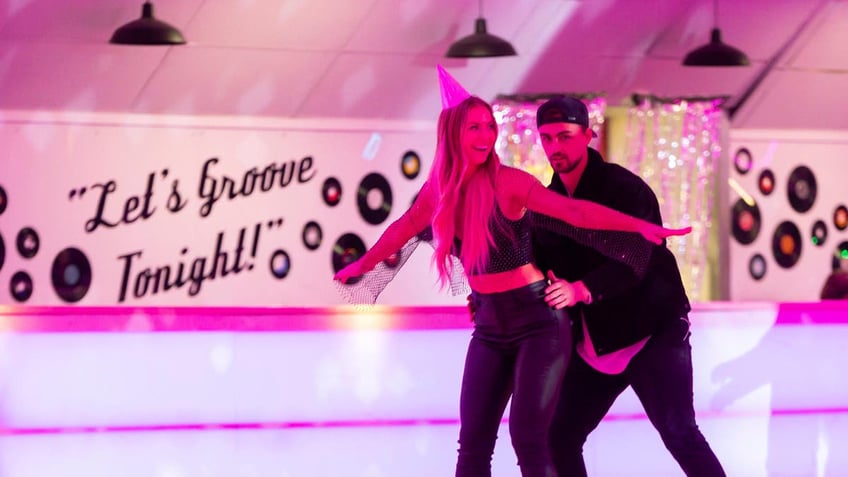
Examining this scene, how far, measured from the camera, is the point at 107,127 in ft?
30.9

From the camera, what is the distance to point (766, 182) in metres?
11.6

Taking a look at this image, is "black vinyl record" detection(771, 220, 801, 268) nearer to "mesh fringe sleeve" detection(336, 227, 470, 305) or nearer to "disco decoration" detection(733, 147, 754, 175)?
A: "disco decoration" detection(733, 147, 754, 175)

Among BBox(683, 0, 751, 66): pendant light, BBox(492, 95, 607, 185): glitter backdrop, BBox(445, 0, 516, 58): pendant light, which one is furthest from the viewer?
BBox(492, 95, 607, 185): glitter backdrop

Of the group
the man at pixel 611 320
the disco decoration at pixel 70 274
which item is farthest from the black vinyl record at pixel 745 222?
the man at pixel 611 320

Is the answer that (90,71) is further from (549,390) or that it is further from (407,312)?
(549,390)

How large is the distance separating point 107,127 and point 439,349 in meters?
5.73

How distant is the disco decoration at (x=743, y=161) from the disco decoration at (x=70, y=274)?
5.79 metres

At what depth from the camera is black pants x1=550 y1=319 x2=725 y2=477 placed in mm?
3330

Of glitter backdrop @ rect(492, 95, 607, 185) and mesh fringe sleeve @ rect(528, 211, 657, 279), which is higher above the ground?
glitter backdrop @ rect(492, 95, 607, 185)

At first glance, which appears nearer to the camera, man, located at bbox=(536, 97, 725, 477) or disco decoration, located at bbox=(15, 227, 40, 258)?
man, located at bbox=(536, 97, 725, 477)

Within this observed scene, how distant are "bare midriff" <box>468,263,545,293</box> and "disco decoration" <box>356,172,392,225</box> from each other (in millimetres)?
7057

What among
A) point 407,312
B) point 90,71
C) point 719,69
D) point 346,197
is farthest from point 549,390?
point 719,69

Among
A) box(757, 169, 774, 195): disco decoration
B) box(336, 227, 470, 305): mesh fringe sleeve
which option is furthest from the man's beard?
box(757, 169, 774, 195): disco decoration

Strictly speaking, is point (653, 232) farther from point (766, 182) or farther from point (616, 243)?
point (766, 182)
